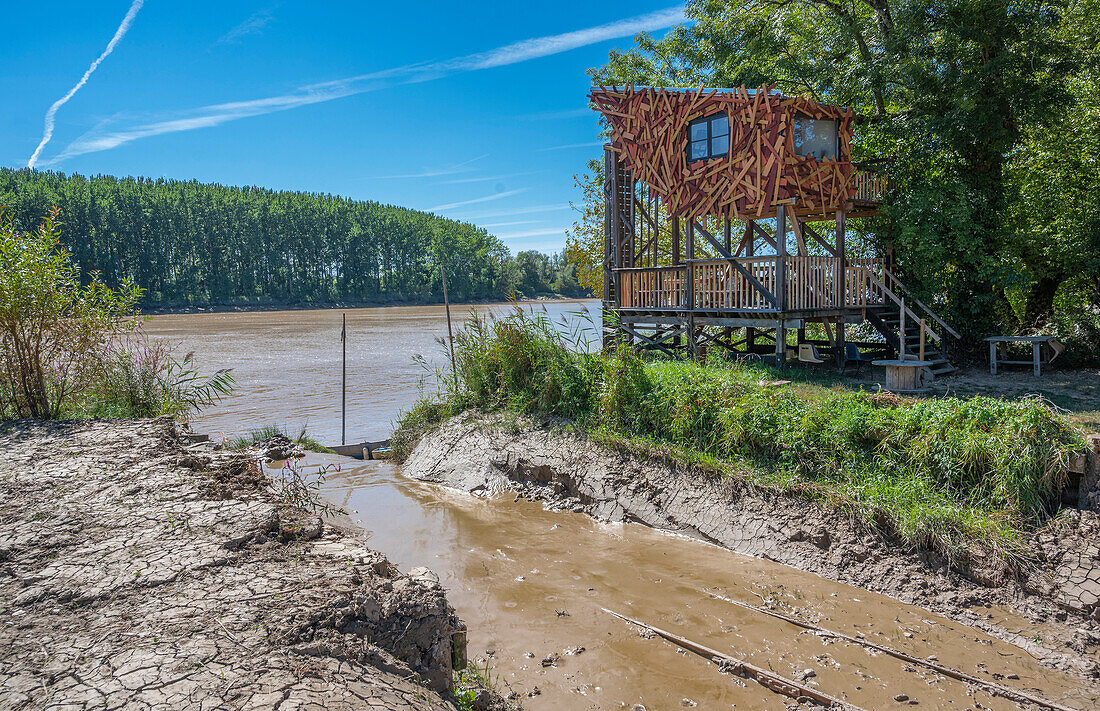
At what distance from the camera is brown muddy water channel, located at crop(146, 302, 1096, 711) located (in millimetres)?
4645

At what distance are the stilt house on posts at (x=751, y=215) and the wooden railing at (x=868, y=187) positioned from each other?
3 centimetres

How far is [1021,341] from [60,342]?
52.3 feet

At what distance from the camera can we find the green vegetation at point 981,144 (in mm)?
12062

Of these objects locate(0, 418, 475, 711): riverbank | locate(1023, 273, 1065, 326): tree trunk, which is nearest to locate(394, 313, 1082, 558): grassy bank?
locate(0, 418, 475, 711): riverbank

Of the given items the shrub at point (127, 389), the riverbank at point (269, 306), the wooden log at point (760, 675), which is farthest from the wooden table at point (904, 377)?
the riverbank at point (269, 306)

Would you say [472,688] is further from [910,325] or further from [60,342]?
[910,325]

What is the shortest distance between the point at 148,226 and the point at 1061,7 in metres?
84.0

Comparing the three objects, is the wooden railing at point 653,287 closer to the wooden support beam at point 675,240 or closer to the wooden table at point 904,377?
the wooden support beam at point 675,240

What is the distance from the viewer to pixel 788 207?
43.8ft

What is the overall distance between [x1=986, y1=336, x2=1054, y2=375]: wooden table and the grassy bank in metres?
4.16

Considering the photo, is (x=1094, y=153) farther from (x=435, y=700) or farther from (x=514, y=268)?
(x=514, y=268)

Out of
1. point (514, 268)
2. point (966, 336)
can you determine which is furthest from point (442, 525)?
point (514, 268)

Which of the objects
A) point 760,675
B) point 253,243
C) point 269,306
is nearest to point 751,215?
point 760,675

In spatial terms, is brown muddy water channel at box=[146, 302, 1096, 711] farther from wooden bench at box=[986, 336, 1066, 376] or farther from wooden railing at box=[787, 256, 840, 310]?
wooden bench at box=[986, 336, 1066, 376]
